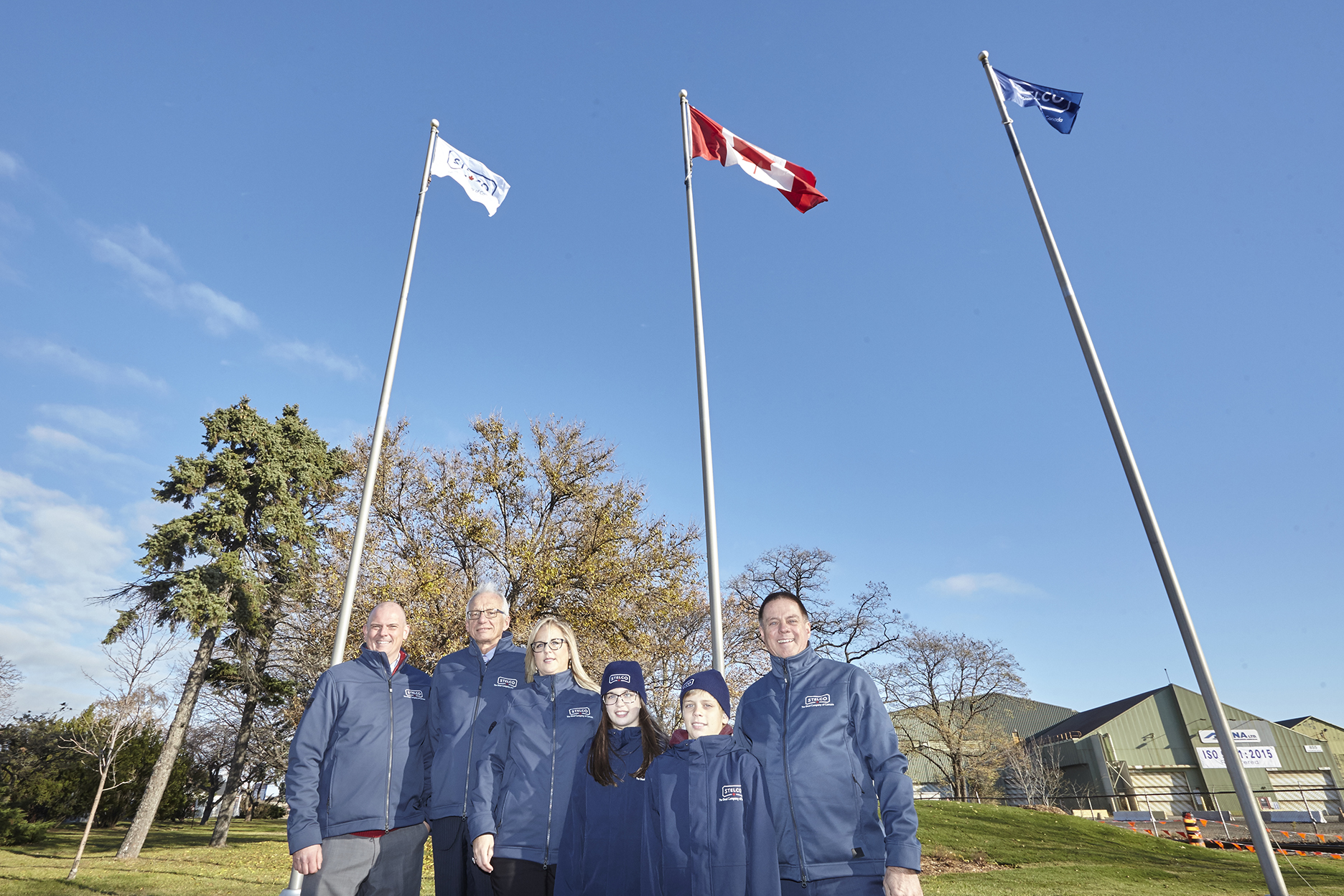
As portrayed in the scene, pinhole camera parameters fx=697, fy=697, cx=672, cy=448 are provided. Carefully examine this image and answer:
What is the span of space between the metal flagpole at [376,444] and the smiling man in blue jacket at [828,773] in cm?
658

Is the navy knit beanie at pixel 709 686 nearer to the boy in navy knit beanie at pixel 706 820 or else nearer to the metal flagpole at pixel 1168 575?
the boy in navy knit beanie at pixel 706 820

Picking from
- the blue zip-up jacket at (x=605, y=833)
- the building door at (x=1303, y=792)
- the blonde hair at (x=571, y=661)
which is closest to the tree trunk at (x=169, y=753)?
the blonde hair at (x=571, y=661)

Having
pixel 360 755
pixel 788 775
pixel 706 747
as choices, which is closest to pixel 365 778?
pixel 360 755

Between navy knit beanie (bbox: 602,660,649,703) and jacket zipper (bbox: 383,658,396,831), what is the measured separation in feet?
5.23

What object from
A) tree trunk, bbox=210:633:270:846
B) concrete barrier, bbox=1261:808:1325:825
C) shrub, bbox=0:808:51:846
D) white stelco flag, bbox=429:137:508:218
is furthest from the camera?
concrete barrier, bbox=1261:808:1325:825

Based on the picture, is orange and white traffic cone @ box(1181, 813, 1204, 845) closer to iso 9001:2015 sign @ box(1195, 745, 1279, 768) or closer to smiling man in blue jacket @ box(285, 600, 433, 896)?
iso 9001:2015 sign @ box(1195, 745, 1279, 768)

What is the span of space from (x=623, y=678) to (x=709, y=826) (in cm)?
102

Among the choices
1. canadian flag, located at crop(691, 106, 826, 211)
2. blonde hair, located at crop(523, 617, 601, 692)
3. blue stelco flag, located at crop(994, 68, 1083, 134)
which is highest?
blue stelco flag, located at crop(994, 68, 1083, 134)

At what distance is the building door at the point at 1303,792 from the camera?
119ft

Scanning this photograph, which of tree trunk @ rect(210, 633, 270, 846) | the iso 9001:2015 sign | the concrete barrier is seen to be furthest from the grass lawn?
the iso 9001:2015 sign

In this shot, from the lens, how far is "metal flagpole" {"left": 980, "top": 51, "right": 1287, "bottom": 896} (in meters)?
6.28

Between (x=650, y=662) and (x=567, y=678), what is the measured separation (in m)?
17.0

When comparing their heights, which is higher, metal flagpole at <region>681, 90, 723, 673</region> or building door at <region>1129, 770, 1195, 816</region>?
metal flagpole at <region>681, 90, 723, 673</region>

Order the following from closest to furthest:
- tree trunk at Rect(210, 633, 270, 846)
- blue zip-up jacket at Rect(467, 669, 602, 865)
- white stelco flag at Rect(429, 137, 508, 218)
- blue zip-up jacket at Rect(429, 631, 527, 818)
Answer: blue zip-up jacket at Rect(467, 669, 602, 865) < blue zip-up jacket at Rect(429, 631, 527, 818) < white stelco flag at Rect(429, 137, 508, 218) < tree trunk at Rect(210, 633, 270, 846)
